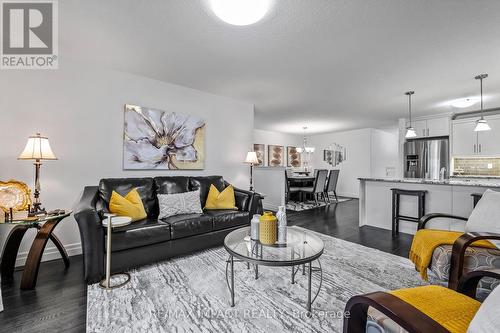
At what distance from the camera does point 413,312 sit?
871 millimetres

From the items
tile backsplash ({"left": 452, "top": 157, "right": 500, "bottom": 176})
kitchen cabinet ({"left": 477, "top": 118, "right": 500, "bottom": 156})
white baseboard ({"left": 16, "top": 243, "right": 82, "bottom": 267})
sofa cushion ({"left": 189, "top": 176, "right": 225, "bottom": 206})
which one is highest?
kitchen cabinet ({"left": 477, "top": 118, "right": 500, "bottom": 156})

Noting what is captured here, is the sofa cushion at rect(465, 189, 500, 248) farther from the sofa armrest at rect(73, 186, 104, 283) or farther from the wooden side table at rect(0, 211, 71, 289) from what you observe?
the wooden side table at rect(0, 211, 71, 289)

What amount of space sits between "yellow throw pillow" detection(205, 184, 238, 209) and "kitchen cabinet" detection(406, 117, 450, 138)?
5.09m

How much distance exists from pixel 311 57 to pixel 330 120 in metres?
3.83

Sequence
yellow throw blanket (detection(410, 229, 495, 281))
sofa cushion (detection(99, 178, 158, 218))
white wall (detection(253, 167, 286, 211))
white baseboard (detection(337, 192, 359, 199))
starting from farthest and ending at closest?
1. white baseboard (detection(337, 192, 359, 199))
2. white wall (detection(253, 167, 286, 211))
3. sofa cushion (detection(99, 178, 158, 218))
4. yellow throw blanket (detection(410, 229, 495, 281))

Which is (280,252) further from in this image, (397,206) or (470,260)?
(397,206)

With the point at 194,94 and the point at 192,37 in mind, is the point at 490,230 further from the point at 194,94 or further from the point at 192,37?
the point at 194,94

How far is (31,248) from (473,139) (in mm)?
7349

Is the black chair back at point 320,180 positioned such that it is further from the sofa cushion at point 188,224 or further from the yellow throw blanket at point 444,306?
the yellow throw blanket at point 444,306

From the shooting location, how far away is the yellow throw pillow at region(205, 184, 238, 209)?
325 cm

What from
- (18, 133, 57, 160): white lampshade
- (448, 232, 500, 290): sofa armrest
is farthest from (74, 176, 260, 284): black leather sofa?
(448, 232, 500, 290): sofa armrest

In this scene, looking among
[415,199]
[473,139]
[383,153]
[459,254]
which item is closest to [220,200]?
[459,254]

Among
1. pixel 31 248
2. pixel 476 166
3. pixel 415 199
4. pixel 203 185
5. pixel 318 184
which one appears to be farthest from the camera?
pixel 318 184

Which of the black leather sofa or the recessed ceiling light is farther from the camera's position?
the recessed ceiling light
